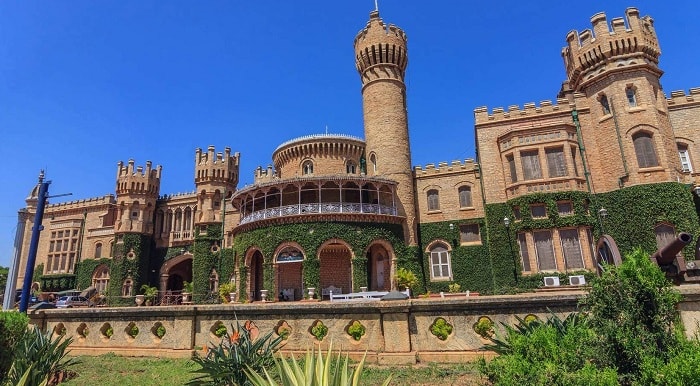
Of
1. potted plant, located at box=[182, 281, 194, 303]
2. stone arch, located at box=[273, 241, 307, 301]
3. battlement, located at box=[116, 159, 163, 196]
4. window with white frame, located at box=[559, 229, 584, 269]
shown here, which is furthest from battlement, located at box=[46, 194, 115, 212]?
window with white frame, located at box=[559, 229, 584, 269]

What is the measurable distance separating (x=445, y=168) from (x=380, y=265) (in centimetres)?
868

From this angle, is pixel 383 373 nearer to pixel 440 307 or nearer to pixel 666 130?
pixel 440 307

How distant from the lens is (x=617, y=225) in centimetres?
2136

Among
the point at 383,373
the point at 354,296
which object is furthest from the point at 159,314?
the point at 354,296

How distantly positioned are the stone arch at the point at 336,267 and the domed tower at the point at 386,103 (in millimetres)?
5188

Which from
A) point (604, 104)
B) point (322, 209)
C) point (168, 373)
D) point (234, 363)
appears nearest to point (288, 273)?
point (322, 209)

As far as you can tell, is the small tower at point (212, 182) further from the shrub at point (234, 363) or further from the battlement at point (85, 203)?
the shrub at point (234, 363)

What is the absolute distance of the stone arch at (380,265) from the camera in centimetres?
2627

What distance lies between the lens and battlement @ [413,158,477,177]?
28.6 meters

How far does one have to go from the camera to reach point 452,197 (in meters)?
28.3

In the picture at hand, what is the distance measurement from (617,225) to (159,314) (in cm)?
2266

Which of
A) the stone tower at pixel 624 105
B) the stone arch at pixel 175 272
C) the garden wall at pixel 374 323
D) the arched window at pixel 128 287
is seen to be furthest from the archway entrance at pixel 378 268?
the arched window at pixel 128 287

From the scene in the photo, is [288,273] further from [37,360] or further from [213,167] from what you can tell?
[37,360]

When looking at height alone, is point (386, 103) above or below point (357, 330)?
above
